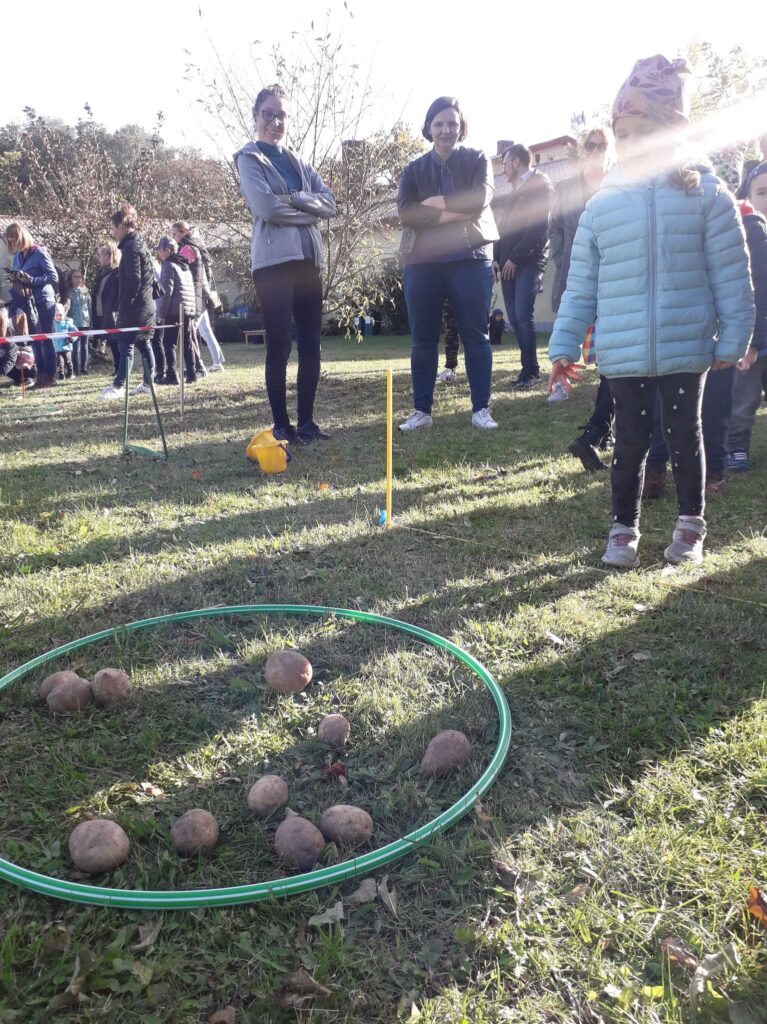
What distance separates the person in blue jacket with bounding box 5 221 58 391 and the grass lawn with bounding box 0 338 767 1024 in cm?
757

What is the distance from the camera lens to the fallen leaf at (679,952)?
1.55 m

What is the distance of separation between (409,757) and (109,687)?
1037mm

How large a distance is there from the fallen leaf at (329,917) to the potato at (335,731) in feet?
2.01

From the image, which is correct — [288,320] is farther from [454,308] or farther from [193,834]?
[193,834]

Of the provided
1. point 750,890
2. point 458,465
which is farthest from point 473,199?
point 750,890

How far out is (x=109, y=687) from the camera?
8.14 feet

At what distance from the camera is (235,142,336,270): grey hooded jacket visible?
17.2 feet

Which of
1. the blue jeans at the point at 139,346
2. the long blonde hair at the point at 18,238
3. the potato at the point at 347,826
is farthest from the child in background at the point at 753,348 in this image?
the long blonde hair at the point at 18,238

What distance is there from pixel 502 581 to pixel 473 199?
3655mm

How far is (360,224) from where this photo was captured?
11.0 m

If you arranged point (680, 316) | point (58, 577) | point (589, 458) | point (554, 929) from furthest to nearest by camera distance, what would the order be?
point (589, 458) < point (58, 577) < point (680, 316) < point (554, 929)

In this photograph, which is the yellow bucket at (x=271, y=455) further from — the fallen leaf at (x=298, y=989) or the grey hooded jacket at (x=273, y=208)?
the fallen leaf at (x=298, y=989)

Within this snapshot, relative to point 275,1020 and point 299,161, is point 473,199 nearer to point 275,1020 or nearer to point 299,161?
point 299,161

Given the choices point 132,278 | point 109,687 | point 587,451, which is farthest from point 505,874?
point 132,278
